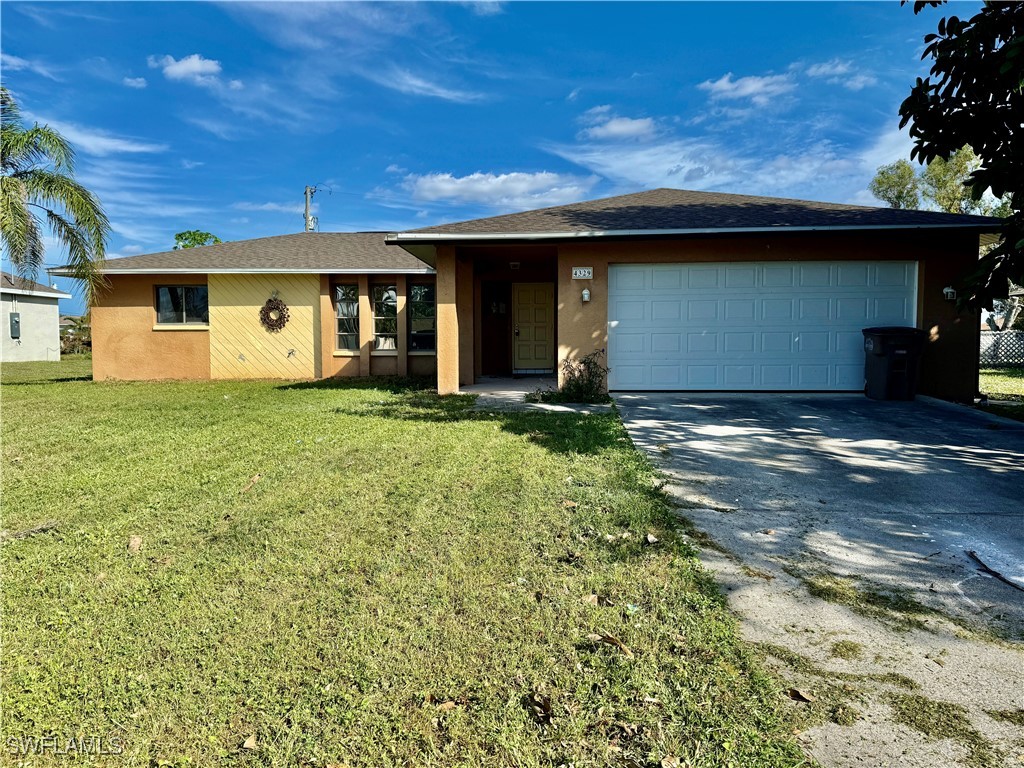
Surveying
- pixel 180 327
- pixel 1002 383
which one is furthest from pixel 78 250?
pixel 1002 383

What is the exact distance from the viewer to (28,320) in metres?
26.0

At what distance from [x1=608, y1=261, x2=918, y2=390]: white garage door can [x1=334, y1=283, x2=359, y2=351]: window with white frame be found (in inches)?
312

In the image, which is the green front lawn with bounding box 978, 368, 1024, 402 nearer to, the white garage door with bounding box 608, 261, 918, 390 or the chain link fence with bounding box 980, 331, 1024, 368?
the chain link fence with bounding box 980, 331, 1024, 368

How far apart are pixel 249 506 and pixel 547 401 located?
5724 millimetres

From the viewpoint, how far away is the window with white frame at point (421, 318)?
49.6 feet

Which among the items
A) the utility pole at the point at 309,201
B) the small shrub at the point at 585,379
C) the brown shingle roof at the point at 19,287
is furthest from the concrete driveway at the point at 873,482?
the brown shingle roof at the point at 19,287

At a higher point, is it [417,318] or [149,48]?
[149,48]

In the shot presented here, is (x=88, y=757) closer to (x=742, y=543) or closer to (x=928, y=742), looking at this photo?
(x=928, y=742)

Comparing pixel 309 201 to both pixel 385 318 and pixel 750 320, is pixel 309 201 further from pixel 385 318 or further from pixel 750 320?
pixel 750 320

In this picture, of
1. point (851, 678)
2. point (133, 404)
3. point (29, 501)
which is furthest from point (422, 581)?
point (133, 404)

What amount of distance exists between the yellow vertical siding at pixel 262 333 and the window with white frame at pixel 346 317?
1.70ft

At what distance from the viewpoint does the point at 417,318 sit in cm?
1516

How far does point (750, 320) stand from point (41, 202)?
1523 centimetres

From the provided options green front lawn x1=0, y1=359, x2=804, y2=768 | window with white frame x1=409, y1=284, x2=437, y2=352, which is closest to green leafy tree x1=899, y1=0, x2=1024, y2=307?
green front lawn x1=0, y1=359, x2=804, y2=768
